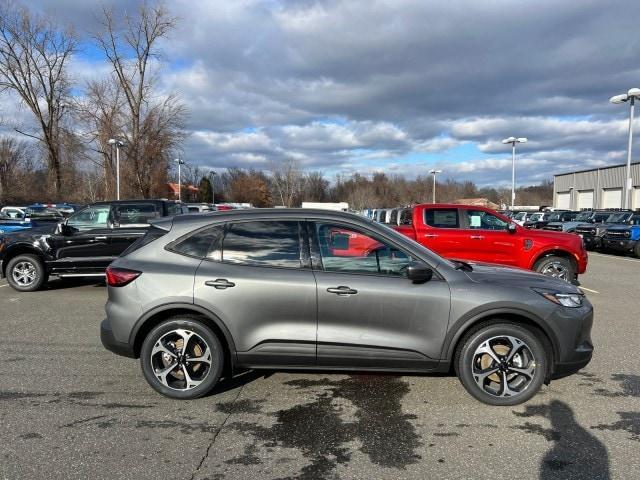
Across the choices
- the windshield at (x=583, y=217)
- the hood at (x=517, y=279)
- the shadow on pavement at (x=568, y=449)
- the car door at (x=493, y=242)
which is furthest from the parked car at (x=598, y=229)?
the shadow on pavement at (x=568, y=449)

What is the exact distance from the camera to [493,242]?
9578 mm

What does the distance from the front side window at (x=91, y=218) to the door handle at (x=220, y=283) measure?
644cm

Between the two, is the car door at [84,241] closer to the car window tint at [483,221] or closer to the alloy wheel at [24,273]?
the alloy wheel at [24,273]

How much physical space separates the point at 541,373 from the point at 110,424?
3.57 metres

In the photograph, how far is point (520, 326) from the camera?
4.10 m

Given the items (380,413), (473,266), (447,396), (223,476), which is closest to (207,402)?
(223,476)

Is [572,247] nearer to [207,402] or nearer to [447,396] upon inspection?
[447,396]

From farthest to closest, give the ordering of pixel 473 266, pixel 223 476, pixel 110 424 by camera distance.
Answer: pixel 473 266 < pixel 110 424 < pixel 223 476

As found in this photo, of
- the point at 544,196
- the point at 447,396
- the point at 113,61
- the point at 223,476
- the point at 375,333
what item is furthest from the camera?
the point at 544,196

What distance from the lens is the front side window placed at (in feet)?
31.5

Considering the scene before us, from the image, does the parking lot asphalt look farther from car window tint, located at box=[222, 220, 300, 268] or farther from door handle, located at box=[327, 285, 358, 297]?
car window tint, located at box=[222, 220, 300, 268]

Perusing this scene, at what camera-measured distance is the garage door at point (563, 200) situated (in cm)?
6799

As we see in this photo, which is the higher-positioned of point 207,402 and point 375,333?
point 375,333

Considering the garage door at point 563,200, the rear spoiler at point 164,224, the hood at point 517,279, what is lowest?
the hood at point 517,279
